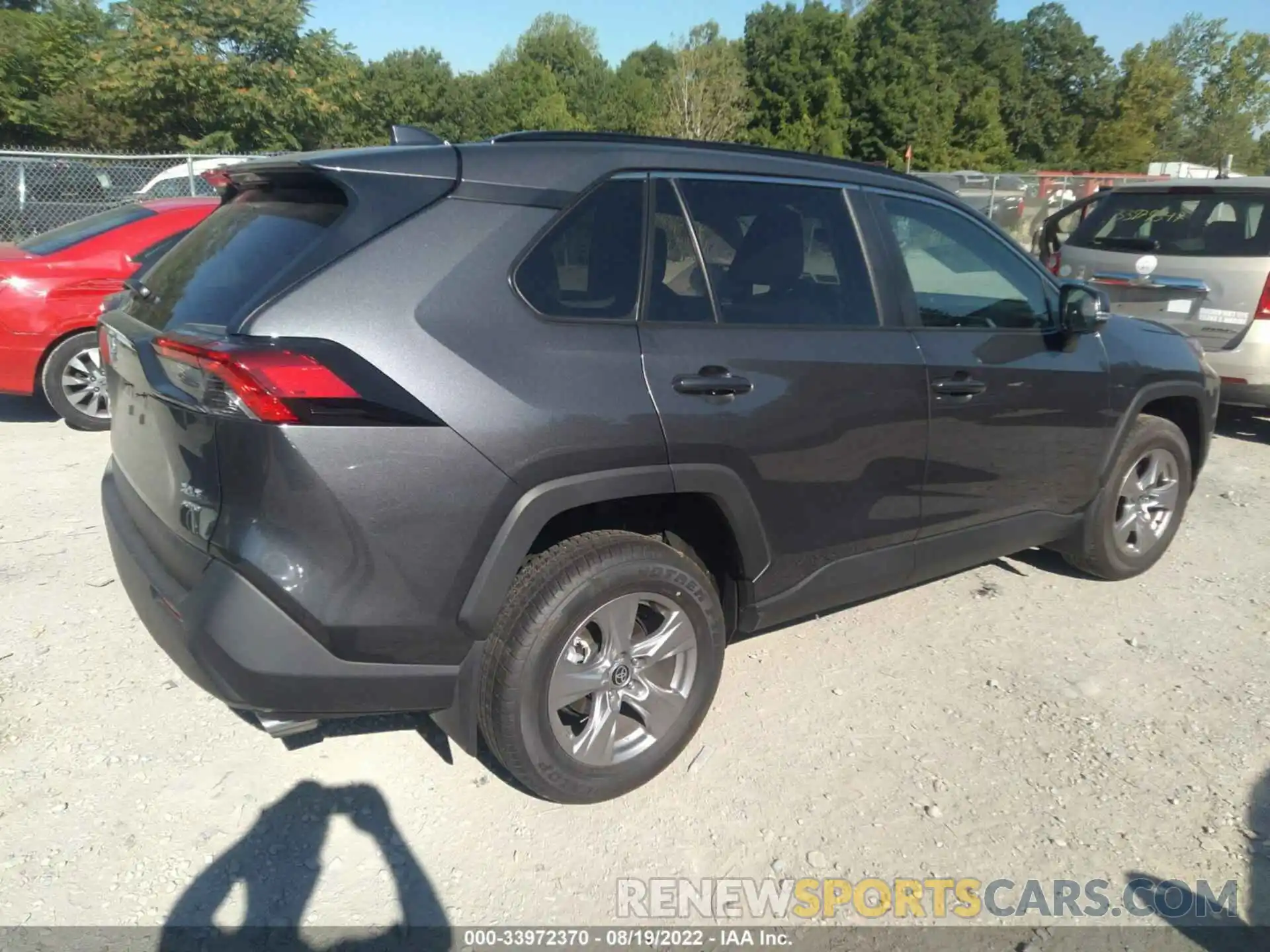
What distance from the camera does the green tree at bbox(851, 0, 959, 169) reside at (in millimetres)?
51750

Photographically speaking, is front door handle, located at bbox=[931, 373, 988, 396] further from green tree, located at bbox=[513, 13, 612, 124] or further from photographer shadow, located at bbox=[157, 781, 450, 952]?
green tree, located at bbox=[513, 13, 612, 124]

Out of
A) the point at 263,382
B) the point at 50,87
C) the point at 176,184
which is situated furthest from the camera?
the point at 50,87

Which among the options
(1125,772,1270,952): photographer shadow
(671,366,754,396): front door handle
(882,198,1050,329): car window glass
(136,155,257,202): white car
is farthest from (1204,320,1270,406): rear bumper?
(136,155,257,202): white car

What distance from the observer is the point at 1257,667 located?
150 inches

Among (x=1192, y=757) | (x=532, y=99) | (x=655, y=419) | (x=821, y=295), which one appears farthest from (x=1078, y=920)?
(x=532, y=99)

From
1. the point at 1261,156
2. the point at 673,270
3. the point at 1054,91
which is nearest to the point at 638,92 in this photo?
the point at 1054,91

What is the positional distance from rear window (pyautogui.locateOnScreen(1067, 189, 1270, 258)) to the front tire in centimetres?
544

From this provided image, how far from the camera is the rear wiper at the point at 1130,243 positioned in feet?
22.4

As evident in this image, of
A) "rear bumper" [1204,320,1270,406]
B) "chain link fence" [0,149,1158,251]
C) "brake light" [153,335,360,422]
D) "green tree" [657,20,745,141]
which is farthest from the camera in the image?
"green tree" [657,20,745,141]

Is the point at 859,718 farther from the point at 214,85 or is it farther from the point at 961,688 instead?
the point at 214,85

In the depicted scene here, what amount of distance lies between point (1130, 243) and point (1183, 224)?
359 millimetres

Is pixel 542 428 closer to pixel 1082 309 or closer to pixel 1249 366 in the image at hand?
pixel 1082 309

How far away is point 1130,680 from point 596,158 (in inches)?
111

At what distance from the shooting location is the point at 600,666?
2.82 meters
